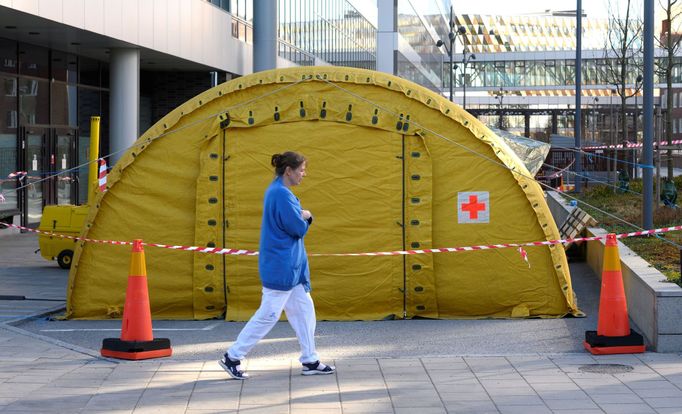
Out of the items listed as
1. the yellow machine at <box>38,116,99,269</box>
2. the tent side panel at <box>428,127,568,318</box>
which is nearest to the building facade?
the yellow machine at <box>38,116,99,269</box>

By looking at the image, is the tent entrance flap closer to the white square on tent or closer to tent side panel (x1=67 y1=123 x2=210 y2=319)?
tent side panel (x1=67 y1=123 x2=210 y2=319)

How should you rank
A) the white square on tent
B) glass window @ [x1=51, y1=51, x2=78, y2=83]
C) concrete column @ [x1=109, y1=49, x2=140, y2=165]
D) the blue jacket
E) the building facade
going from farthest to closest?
1. glass window @ [x1=51, y1=51, x2=78, y2=83]
2. concrete column @ [x1=109, y1=49, x2=140, y2=165]
3. the building facade
4. the white square on tent
5. the blue jacket

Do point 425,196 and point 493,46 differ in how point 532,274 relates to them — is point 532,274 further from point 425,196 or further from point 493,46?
point 493,46

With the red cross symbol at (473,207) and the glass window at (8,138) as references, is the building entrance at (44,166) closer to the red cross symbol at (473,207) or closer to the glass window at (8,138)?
the glass window at (8,138)

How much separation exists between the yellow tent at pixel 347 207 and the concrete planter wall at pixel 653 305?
89 cm

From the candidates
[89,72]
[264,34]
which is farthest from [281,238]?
[264,34]

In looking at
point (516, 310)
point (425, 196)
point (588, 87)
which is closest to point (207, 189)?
point (425, 196)

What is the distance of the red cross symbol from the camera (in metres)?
12.5

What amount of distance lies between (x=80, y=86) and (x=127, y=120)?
2.88m

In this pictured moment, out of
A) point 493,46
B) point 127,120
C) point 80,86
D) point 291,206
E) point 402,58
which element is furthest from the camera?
point 493,46

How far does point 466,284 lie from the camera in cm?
1238

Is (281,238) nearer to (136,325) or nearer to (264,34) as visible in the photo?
(136,325)

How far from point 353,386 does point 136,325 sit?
7.13 feet

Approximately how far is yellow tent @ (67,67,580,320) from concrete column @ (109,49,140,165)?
1432cm
